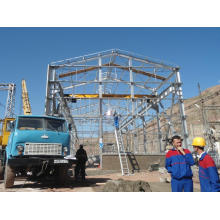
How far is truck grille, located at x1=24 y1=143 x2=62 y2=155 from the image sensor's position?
6.45 m

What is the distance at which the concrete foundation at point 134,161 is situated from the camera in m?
12.2

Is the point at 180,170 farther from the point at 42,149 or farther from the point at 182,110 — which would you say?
the point at 182,110

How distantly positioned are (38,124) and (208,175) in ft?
20.0

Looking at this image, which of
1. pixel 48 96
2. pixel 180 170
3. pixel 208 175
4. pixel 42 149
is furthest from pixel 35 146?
pixel 48 96

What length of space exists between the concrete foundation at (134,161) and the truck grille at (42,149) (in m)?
5.85

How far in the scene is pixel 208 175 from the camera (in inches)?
124

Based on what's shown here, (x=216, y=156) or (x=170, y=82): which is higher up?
(x=170, y=82)

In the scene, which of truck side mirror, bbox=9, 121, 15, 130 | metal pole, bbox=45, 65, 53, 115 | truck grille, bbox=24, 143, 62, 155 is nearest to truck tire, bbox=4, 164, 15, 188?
truck grille, bbox=24, 143, 62, 155

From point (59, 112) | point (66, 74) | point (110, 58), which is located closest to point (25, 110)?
point (59, 112)

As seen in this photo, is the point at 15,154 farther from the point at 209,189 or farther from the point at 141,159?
the point at 141,159

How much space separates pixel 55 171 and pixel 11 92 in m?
27.3

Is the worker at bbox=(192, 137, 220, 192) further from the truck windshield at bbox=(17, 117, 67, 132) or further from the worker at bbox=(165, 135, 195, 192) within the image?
the truck windshield at bbox=(17, 117, 67, 132)

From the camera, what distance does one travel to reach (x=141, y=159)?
12914mm

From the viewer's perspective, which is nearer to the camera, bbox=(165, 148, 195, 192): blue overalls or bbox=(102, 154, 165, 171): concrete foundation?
bbox=(165, 148, 195, 192): blue overalls
